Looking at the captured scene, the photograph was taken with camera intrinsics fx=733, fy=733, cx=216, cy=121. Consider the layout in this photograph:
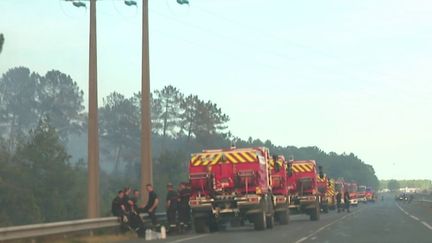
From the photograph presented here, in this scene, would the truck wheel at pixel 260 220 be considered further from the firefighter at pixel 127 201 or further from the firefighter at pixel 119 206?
the firefighter at pixel 119 206

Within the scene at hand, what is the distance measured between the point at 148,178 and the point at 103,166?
84.5 metres

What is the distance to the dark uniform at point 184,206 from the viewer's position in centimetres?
2566

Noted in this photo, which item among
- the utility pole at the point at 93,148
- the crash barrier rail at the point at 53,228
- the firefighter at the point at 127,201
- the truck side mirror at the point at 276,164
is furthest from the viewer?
the truck side mirror at the point at 276,164

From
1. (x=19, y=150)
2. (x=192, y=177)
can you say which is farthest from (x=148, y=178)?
(x=19, y=150)

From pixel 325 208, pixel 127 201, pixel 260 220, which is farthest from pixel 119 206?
pixel 325 208

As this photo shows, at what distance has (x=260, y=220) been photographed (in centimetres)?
2578

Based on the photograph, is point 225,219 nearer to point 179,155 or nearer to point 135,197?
point 135,197

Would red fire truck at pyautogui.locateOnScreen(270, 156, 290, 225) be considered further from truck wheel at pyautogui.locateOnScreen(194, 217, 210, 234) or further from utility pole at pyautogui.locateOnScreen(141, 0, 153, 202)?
utility pole at pyautogui.locateOnScreen(141, 0, 153, 202)

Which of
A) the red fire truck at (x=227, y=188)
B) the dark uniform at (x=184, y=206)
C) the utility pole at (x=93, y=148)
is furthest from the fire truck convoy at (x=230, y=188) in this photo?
the utility pole at (x=93, y=148)

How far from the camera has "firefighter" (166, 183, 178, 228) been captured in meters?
25.5

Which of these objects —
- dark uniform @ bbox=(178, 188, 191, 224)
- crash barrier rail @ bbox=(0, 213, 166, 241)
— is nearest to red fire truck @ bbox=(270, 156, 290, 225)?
dark uniform @ bbox=(178, 188, 191, 224)

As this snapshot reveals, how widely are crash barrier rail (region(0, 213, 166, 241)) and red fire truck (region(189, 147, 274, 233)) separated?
337 cm

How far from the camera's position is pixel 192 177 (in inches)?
1022

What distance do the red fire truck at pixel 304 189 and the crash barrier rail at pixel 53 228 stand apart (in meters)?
13.8
